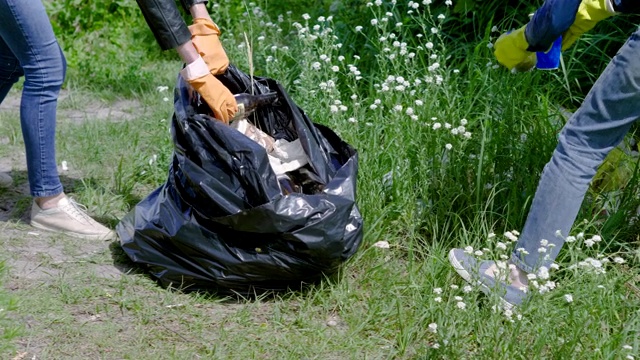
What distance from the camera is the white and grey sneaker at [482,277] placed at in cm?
294

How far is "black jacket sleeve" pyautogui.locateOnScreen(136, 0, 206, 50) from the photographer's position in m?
3.33

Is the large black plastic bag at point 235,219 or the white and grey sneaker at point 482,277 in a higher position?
the large black plastic bag at point 235,219

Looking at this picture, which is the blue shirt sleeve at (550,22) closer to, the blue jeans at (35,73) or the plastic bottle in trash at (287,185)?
the plastic bottle in trash at (287,185)


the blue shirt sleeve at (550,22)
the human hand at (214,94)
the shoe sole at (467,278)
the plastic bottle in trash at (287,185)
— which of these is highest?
the blue shirt sleeve at (550,22)

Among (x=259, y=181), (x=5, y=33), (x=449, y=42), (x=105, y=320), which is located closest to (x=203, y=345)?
(x=105, y=320)

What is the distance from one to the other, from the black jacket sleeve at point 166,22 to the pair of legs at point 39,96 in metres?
0.48

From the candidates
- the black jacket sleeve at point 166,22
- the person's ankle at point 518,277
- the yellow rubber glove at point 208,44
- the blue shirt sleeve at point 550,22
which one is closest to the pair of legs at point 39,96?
the black jacket sleeve at point 166,22

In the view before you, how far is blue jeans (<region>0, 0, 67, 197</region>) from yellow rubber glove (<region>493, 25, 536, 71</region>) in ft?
5.82

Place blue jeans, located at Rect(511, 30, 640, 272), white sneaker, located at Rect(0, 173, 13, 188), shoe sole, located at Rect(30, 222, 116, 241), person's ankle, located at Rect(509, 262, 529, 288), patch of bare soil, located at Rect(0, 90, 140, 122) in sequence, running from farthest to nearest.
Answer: patch of bare soil, located at Rect(0, 90, 140, 122) < white sneaker, located at Rect(0, 173, 13, 188) < shoe sole, located at Rect(30, 222, 116, 241) < person's ankle, located at Rect(509, 262, 529, 288) < blue jeans, located at Rect(511, 30, 640, 272)

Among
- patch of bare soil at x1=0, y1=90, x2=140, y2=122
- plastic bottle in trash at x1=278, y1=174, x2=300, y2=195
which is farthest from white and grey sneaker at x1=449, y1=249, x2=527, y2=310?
patch of bare soil at x1=0, y1=90, x2=140, y2=122

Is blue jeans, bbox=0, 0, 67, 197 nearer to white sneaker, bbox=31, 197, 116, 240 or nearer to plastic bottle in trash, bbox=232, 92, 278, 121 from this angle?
white sneaker, bbox=31, 197, 116, 240

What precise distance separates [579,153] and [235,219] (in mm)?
1204

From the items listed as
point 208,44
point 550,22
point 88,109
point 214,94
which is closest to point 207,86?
point 214,94

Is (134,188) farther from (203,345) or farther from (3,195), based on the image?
(203,345)
